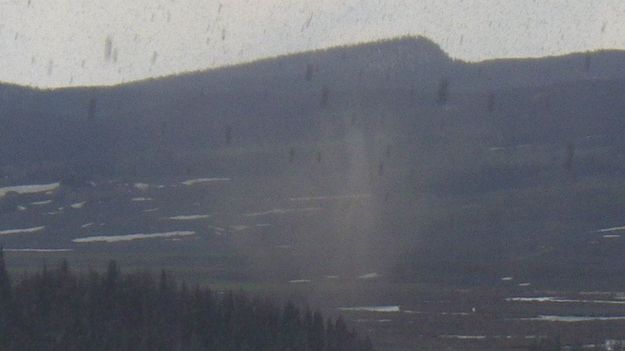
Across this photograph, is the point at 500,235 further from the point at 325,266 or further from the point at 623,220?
the point at 325,266

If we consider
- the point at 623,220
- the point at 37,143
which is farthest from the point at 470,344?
the point at 37,143

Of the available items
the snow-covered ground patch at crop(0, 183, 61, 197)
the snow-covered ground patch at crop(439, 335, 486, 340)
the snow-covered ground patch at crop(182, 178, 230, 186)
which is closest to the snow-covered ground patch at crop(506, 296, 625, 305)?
the snow-covered ground patch at crop(439, 335, 486, 340)

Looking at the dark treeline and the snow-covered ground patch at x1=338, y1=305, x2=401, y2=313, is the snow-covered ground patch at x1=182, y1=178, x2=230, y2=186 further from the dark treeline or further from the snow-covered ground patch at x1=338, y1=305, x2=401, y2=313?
the dark treeline

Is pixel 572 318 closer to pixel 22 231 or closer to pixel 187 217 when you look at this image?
pixel 22 231

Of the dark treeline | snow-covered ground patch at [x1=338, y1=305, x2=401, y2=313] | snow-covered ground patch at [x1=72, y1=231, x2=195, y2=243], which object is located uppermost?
snow-covered ground patch at [x1=72, y1=231, x2=195, y2=243]

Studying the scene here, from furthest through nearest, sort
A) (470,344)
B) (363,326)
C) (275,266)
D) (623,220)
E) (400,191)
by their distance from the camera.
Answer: (400,191)
(623,220)
(275,266)
(363,326)
(470,344)

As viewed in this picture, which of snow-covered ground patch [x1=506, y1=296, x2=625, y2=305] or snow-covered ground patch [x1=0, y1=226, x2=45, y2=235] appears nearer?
snow-covered ground patch [x1=506, y1=296, x2=625, y2=305]

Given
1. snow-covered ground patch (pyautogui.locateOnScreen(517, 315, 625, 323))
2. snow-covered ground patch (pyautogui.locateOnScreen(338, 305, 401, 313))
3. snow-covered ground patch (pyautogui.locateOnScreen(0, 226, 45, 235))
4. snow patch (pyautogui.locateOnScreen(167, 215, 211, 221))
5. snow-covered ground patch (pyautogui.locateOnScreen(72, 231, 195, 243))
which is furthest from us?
snow patch (pyautogui.locateOnScreen(167, 215, 211, 221))

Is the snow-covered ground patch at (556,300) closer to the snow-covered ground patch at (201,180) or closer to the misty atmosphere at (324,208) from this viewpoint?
the misty atmosphere at (324,208)
